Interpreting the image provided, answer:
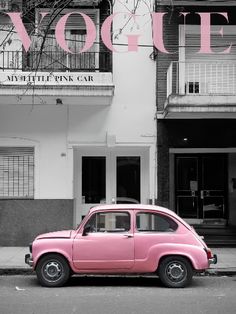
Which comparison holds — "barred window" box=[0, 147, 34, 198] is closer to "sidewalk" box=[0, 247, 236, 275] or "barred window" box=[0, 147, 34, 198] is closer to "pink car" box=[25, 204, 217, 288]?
"sidewalk" box=[0, 247, 236, 275]

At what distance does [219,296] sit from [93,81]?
7524 millimetres

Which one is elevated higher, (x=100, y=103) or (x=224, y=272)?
(x=100, y=103)

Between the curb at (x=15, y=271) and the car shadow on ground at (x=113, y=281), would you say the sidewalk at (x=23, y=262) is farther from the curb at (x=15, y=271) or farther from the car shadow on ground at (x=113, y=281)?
the car shadow on ground at (x=113, y=281)

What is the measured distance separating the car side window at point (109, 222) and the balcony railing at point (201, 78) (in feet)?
18.4

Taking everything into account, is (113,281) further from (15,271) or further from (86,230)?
(15,271)

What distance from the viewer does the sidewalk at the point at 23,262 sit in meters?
12.8

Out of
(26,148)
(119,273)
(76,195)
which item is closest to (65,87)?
(26,148)

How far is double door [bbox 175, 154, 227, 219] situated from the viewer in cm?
1895

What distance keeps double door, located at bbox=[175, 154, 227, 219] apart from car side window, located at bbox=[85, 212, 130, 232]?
8.12 m

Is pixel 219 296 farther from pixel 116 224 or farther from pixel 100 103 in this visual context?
pixel 100 103

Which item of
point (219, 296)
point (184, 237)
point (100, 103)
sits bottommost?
point (219, 296)

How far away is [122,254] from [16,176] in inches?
259

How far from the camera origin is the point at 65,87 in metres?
15.3

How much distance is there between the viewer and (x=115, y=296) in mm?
9914
